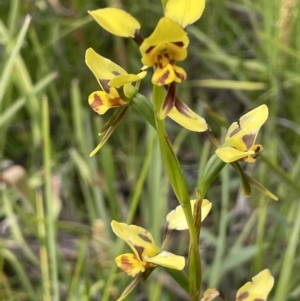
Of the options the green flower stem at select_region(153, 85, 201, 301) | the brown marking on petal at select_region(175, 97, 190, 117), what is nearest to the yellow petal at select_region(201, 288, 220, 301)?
the green flower stem at select_region(153, 85, 201, 301)

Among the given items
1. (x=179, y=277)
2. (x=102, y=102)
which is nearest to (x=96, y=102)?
(x=102, y=102)

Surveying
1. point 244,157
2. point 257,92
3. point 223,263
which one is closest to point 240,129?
point 244,157

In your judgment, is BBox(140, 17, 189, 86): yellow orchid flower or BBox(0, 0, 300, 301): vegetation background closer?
BBox(140, 17, 189, 86): yellow orchid flower

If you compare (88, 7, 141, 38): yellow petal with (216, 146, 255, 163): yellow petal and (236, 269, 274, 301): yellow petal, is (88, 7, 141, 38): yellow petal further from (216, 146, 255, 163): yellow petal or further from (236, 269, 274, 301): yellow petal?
(236, 269, 274, 301): yellow petal

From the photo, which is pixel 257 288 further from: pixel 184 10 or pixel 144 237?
pixel 184 10

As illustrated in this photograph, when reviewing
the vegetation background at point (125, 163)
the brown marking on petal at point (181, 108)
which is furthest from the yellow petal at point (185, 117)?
the vegetation background at point (125, 163)

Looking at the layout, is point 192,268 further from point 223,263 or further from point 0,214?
point 0,214

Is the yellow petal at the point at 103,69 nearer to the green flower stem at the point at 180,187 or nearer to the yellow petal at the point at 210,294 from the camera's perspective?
the green flower stem at the point at 180,187
